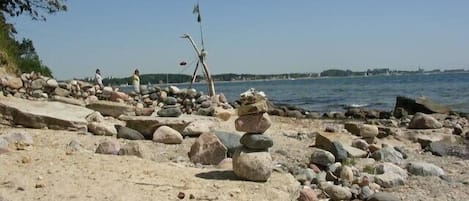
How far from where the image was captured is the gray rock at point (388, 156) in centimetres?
998

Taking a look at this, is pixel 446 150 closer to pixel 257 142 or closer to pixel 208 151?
pixel 208 151

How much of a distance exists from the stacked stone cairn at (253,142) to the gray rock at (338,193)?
91 centimetres

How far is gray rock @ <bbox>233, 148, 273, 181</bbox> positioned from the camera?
672 centimetres

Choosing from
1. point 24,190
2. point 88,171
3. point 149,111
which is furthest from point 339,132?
point 24,190

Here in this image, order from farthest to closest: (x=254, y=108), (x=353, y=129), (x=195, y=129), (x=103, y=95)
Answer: (x=103, y=95) → (x=353, y=129) → (x=195, y=129) → (x=254, y=108)

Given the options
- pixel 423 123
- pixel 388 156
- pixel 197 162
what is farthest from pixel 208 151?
pixel 423 123

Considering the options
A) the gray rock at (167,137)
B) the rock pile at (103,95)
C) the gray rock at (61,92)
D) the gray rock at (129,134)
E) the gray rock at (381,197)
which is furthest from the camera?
the gray rock at (61,92)

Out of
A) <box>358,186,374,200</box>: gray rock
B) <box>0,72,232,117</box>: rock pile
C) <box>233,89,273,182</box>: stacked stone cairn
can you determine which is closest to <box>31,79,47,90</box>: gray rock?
<box>0,72,232,117</box>: rock pile

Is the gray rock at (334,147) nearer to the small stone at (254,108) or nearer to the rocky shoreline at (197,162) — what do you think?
the rocky shoreline at (197,162)

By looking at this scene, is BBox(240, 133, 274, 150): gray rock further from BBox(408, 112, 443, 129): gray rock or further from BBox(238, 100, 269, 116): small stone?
BBox(408, 112, 443, 129): gray rock

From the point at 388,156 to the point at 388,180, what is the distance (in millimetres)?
2274

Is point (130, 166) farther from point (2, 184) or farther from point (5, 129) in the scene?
point (5, 129)

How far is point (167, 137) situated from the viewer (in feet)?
31.4

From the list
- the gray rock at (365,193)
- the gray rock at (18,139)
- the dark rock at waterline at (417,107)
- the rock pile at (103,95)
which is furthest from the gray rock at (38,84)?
the dark rock at waterline at (417,107)
